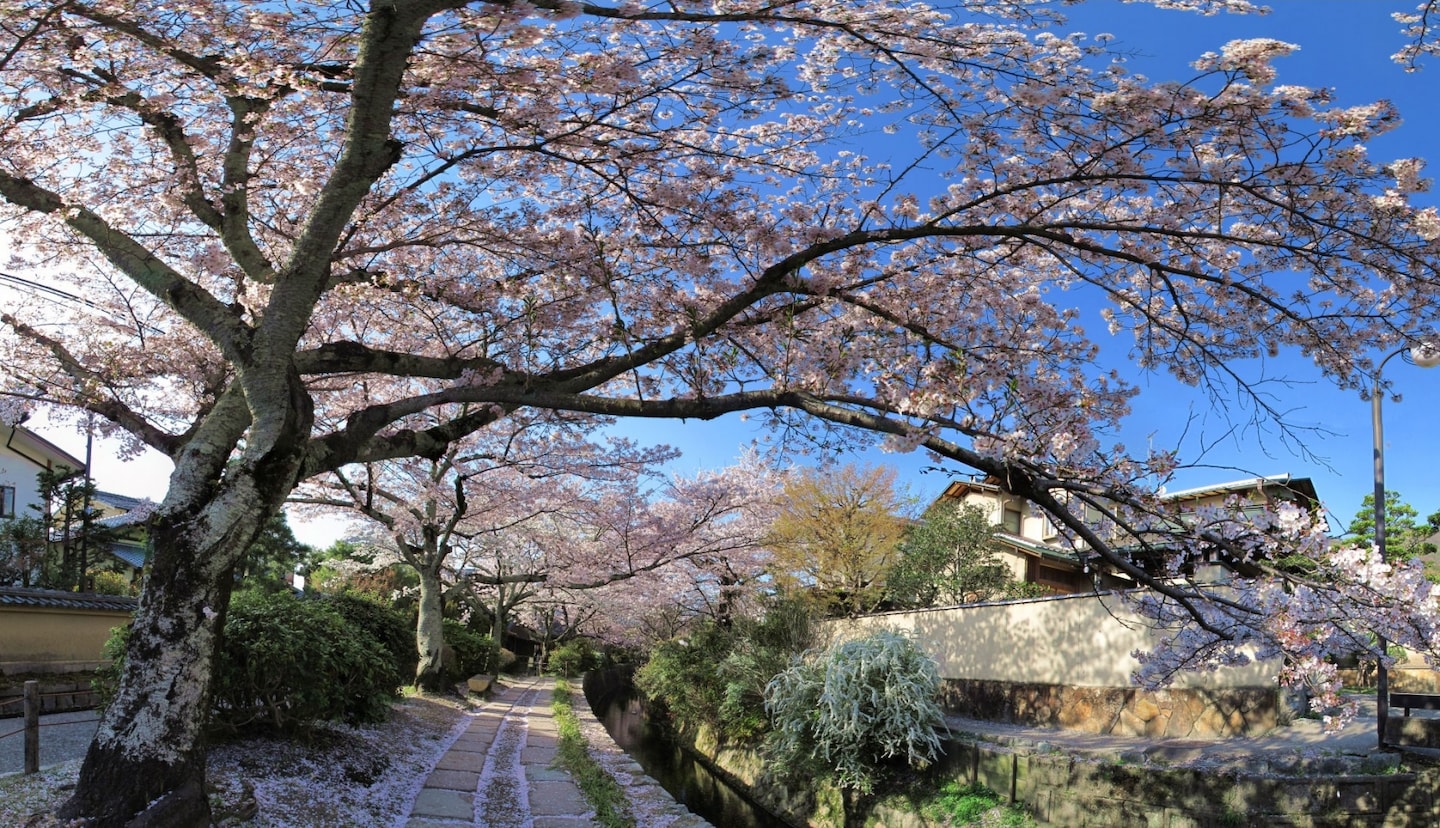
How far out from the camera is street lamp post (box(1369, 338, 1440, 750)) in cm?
564

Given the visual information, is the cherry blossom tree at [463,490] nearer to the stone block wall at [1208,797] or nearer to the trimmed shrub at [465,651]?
the trimmed shrub at [465,651]

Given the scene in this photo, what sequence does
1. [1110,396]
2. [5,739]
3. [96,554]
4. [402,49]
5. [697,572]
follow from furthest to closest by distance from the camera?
[96,554] → [697,572] → [5,739] → [1110,396] → [402,49]

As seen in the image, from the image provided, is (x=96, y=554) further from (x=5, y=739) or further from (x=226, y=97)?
(x=226, y=97)

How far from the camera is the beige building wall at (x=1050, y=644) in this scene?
9073 mm

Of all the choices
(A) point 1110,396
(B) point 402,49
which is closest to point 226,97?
(B) point 402,49

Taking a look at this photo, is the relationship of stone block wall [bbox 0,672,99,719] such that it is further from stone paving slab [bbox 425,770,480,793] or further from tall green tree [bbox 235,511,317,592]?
tall green tree [bbox 235,511,317,592]

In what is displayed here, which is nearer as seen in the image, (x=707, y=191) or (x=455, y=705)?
(x=707, y=191)

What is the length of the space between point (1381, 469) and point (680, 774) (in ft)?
36.0

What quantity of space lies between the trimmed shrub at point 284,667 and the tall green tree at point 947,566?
446 inches

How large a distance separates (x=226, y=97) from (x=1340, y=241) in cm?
758

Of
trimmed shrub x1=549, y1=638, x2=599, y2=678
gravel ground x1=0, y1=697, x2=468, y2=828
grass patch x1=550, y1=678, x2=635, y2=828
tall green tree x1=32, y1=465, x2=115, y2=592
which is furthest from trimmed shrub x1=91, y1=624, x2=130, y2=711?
trimmed shrub x1=549, y1=638, x2=599, y2=678

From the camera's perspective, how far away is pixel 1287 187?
5.26 m

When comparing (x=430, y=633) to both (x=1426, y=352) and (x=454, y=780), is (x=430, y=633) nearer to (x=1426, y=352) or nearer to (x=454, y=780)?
(x=454, y=780)

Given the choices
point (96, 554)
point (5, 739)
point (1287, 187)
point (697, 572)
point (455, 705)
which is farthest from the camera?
point (96, 554)
